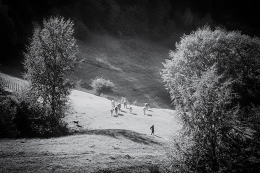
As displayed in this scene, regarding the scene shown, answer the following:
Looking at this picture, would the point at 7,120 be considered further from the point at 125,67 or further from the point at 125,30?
the point at 125,30

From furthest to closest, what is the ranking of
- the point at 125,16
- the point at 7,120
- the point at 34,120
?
the point at 125,16 → the point at 34,120 → the point at 7,120

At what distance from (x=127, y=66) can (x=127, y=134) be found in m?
43.9

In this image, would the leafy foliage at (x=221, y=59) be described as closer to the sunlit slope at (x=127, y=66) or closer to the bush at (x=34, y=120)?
the sunlit slope at (x=127, y=66)

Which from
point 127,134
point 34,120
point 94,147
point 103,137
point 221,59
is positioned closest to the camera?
point 94,147

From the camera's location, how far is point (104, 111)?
30.8m

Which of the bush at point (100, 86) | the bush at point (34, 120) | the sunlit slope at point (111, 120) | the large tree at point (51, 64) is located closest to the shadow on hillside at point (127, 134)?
the sunlit slope at point (111, 120)

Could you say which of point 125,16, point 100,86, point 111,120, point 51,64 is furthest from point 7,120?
point 125,16

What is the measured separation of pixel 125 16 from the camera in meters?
87.9

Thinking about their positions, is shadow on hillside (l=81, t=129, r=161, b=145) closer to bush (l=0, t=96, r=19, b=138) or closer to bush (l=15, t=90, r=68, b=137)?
bush (l=15, t=90, r=68, b=137)

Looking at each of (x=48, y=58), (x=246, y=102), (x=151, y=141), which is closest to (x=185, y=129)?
(x=151, y=141)

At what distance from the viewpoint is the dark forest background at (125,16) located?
169 feet

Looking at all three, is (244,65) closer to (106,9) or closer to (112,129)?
(112,129)

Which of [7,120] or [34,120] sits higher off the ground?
[7,120]

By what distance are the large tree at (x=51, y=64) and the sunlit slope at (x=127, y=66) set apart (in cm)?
2343
